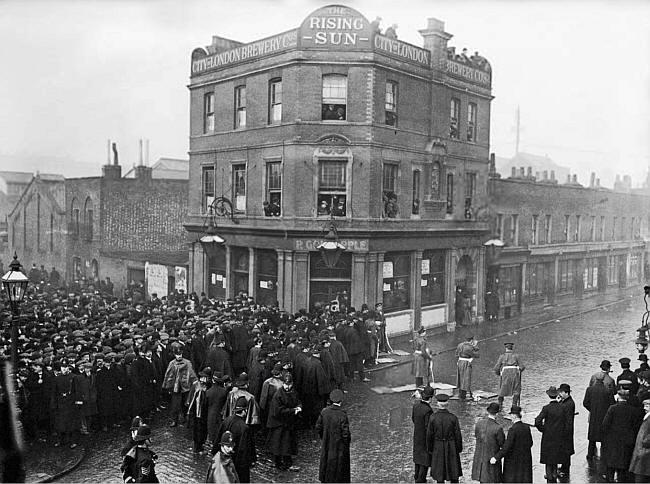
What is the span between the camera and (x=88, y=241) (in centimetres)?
3127

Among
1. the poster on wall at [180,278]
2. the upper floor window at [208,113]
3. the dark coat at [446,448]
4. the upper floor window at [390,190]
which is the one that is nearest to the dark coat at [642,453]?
the dark coat at [446,448]

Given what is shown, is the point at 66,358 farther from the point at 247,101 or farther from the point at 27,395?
the point at 247,101

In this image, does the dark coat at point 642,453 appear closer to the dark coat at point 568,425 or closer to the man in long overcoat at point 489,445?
the dark coat at point 568,425

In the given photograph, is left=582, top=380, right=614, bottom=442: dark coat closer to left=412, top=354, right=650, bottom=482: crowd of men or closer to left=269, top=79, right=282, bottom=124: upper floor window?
left=412, top=354, right=650, bottom=482: crowd of men

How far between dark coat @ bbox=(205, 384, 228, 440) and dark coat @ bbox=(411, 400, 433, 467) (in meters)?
3.74

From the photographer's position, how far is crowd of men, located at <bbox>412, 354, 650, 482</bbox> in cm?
1094

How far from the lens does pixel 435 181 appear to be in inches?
1073

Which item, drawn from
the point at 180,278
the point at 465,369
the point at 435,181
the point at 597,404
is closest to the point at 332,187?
the point at 435,181

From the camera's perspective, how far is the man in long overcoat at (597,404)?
42.4ft

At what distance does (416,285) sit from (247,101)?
9873mm

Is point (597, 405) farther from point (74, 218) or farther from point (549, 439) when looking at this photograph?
point (74, 218)

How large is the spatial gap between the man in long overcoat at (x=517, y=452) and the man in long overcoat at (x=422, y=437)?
4.24 feet

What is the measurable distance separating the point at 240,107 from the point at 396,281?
9330 millimetres

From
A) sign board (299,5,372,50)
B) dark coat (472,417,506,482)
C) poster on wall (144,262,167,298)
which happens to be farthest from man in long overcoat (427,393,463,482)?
poster on wall (144,262,167,298)
